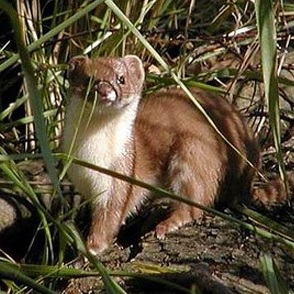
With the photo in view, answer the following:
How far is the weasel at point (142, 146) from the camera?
150 inches

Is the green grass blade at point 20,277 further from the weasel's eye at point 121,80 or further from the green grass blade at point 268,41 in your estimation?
the weasel's eye at point 121,80

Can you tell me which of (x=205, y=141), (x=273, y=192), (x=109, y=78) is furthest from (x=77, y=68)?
(x=273, y=192)

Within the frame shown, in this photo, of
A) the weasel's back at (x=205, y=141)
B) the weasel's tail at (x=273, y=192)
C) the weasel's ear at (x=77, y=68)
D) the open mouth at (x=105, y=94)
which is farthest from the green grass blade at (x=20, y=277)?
the weasel's tail at (x=273, y=192)

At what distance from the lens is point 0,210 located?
3863mm

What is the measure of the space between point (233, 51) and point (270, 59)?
2241 millimetres

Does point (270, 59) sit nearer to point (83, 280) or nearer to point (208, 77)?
point (83, 280)

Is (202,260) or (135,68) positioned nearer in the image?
(202,260)

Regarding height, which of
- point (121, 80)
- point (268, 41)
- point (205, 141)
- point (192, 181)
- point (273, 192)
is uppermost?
point (268, 41)

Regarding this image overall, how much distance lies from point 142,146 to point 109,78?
40 centimetres

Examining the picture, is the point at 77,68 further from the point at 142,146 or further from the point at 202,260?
the point at 202,260

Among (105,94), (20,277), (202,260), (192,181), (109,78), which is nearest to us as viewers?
(20,277)

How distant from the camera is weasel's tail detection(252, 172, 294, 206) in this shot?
3.97 m

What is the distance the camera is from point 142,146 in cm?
407

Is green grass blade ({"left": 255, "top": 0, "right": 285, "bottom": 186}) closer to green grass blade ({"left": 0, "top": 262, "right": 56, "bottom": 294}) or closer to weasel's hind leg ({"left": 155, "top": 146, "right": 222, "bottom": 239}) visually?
green grass blade ({"left": 0, "top": 262, "right": 56, "bottom": 294})
